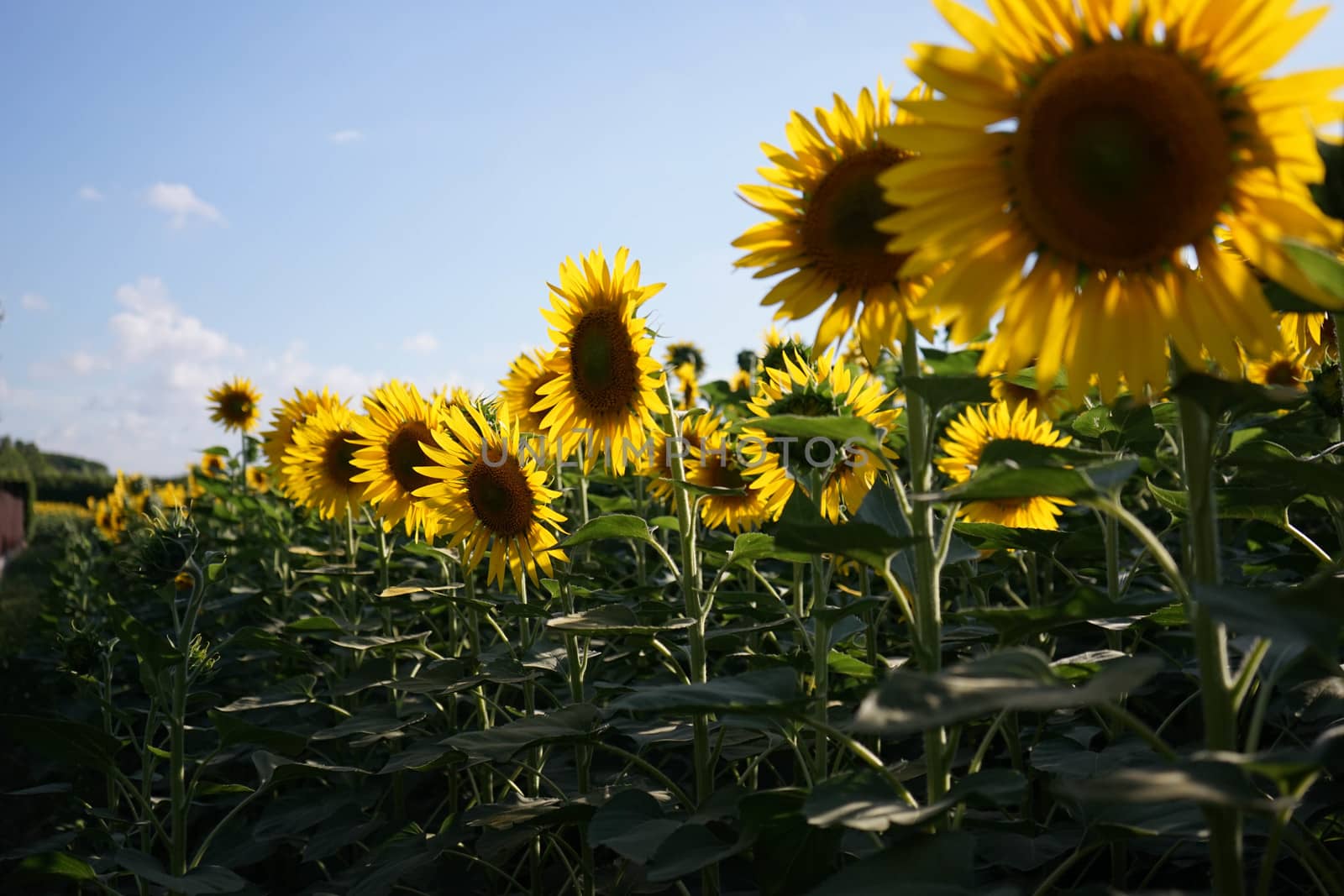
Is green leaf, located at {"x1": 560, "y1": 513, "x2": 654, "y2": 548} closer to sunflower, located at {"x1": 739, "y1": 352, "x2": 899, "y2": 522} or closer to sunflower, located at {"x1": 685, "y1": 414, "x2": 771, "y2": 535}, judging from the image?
sunflower, located at {"x1": 739, "y1": 352, "x2": 899, "y2": 522}

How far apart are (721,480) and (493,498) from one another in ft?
2.42

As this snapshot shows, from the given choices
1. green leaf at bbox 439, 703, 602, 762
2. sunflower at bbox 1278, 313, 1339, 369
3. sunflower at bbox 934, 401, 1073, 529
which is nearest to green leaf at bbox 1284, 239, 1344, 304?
sunflower at bbox 1278, 313, 1339, 369

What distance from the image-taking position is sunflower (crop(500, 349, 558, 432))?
11.3ft

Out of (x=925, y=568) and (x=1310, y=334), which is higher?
(x=1310, y=334)

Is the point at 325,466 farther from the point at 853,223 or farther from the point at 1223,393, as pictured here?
the point at 1223,393

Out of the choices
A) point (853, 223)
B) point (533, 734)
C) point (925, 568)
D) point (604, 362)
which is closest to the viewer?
point (925, 568)

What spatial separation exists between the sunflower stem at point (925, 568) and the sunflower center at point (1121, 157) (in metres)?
0.27

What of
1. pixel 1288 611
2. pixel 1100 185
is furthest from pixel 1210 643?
pixel 1100 185

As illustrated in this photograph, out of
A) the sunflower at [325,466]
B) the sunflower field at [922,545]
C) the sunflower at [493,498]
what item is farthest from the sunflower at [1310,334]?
the sunflower at [325,466]

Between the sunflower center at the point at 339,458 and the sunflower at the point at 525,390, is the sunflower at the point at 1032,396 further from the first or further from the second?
the sunflower center at the point at 339,458

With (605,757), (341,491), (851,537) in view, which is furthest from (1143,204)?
(341,491)

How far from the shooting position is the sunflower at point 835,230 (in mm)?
1496

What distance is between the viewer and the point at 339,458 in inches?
154

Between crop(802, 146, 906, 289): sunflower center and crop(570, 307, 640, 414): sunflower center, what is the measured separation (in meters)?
0.96
